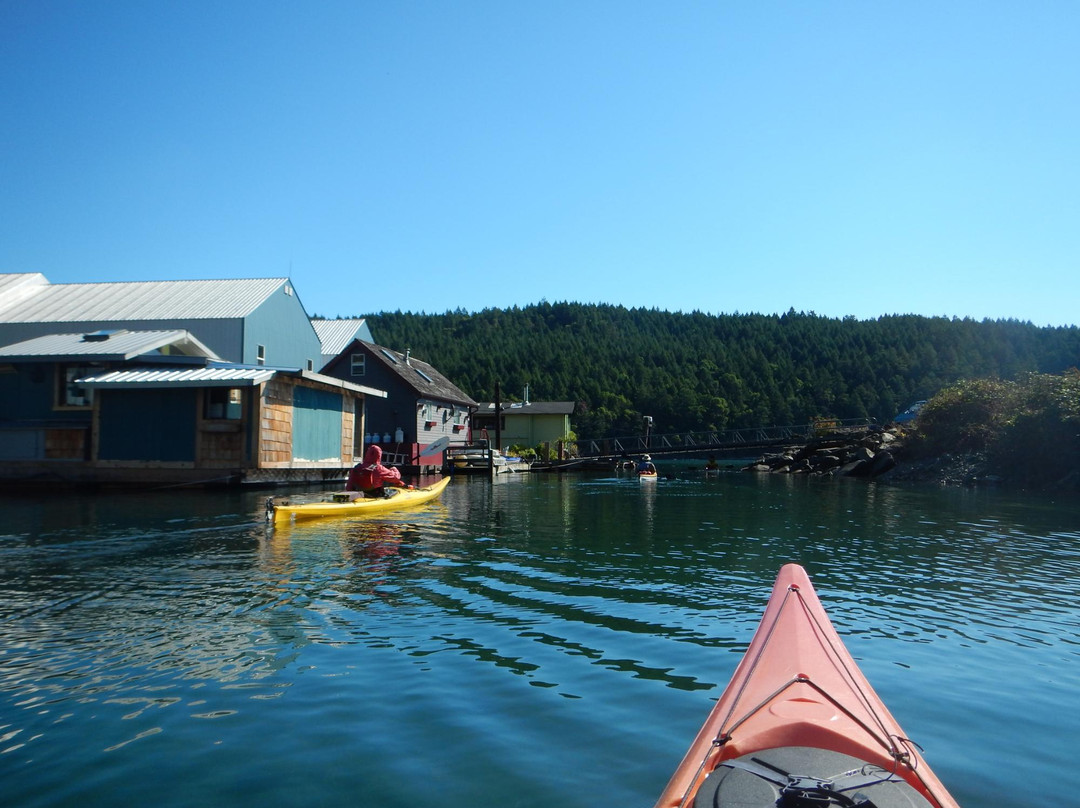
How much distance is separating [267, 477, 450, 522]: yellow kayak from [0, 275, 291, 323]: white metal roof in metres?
20.1

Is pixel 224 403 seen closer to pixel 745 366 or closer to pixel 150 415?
pixel 150 415

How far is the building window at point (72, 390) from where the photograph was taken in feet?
84.9

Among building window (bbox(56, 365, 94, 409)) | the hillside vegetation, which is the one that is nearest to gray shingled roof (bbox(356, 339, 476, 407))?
building window (bbox(56, 365, 94, 409))

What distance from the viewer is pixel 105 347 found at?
86.0 feet

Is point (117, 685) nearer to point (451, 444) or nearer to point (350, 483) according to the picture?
point (350, 483)

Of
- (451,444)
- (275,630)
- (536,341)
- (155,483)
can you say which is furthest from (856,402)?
(275,630)

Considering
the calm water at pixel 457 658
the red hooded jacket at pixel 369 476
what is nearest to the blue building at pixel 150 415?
the red hooded jacket at pixel 369 476

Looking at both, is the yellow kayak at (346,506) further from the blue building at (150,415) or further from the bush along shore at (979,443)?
the bush along shore at (979,443)

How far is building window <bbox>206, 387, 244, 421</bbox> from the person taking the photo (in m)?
25.7

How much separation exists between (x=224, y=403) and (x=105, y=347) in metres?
4.61

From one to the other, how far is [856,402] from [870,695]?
10144 cm

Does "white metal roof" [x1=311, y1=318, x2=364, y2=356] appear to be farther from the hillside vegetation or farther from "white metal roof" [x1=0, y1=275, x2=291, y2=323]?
the hillside vegetation

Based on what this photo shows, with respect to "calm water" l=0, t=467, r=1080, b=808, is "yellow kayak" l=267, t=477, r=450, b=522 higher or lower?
higher

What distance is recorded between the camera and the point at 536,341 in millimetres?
119688
